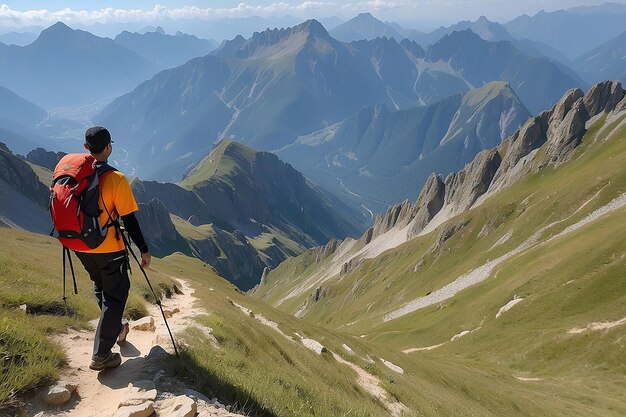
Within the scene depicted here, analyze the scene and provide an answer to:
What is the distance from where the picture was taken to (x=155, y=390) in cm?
885

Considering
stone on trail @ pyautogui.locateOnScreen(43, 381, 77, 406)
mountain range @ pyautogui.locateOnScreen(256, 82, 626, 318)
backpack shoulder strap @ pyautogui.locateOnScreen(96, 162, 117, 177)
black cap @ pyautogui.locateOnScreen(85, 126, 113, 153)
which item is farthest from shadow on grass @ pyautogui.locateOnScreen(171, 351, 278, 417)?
mountain range @ pyautogui.locateOnScreen(256, 82, 626, 318)

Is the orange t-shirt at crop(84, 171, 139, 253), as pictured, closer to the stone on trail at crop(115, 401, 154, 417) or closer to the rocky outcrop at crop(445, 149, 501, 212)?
the stone on trail at crop(115, 401, 154, 417)

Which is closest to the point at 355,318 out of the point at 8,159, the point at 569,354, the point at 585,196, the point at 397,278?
the point at 397,278

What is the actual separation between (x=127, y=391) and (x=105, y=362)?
4.62 feet

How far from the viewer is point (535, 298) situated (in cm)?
5941

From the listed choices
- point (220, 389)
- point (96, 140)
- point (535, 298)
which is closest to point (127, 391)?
point (220, 389)

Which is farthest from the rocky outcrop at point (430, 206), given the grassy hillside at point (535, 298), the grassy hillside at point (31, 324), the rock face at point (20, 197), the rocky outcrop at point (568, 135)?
the grassy hillside at point (31, 324)

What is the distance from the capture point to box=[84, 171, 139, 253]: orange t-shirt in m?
9.71

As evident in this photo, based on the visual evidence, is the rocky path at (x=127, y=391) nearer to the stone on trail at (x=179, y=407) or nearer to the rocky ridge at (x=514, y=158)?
the stone on trail at (x=179, y=407)

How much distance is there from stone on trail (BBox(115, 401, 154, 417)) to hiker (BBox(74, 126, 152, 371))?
94.3 inches

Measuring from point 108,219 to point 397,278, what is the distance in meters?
118

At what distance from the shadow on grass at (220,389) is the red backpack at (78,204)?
3.91 m

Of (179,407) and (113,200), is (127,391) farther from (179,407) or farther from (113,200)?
(113,200)

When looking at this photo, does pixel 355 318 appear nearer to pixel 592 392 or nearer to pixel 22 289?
pixel 592 392
